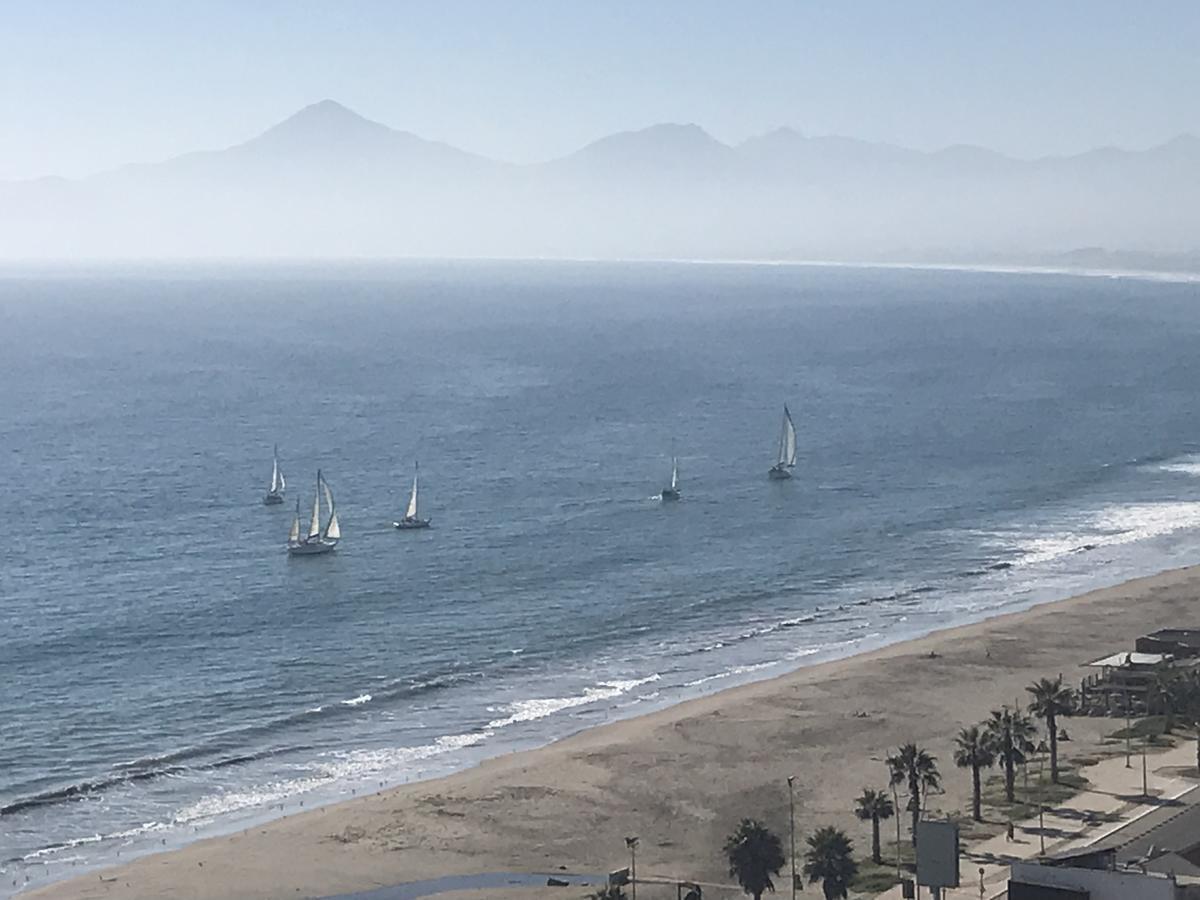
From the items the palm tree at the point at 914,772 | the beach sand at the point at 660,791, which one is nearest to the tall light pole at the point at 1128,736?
the beach sand at the point at 660,791

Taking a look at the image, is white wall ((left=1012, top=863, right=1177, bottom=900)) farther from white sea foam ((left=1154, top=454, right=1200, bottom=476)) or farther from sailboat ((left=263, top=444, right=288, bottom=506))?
white sea foam ((left=1154, top=454, right=1200, bottom=476))

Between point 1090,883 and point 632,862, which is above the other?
point 1090,883

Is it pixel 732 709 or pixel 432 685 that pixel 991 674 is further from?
pixel 432 685

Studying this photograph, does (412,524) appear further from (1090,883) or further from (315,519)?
(1090,883)

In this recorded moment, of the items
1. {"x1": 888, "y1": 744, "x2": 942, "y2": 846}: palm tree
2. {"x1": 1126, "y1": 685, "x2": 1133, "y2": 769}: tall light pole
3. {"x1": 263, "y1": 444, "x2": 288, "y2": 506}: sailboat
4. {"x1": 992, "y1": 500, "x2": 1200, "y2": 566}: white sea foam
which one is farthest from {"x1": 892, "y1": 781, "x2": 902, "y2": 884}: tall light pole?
{"x1": 263, "y1": 444, "x2": 288, "y2": 506}: sailboat

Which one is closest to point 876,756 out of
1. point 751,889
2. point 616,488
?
point 751,889

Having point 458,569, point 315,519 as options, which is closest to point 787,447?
point 315,519
